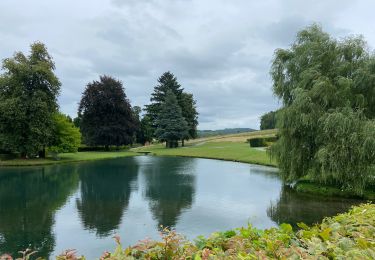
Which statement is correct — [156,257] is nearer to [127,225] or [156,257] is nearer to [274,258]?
[274,258]

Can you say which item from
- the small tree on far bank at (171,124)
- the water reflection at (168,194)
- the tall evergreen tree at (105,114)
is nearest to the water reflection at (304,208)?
the water reflection at (168,194)

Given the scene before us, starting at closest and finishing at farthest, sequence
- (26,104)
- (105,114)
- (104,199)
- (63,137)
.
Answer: (104,199)
(26,104)
(63,137)
(105,114)

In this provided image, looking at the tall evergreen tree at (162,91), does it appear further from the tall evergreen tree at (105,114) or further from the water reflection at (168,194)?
the water reflection at (168,194)

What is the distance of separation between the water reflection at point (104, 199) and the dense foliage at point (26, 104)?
11.2 m

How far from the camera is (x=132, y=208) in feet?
47.9

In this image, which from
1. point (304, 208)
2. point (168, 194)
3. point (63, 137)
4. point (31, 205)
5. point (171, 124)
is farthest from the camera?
point (171, 124)

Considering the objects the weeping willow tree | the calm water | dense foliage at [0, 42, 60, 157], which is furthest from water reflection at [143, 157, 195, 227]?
dense foliage at [0, 42, 60, 157]

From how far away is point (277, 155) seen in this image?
18.5 m

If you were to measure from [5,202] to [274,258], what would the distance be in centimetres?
1634

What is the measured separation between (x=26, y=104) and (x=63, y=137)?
18.4 feet

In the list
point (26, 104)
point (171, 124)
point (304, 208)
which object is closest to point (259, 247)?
point (304, 208)

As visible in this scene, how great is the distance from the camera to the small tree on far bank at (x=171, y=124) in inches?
2238

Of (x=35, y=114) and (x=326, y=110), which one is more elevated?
(x=35, y=114)

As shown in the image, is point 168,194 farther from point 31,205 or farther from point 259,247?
point 259,247
